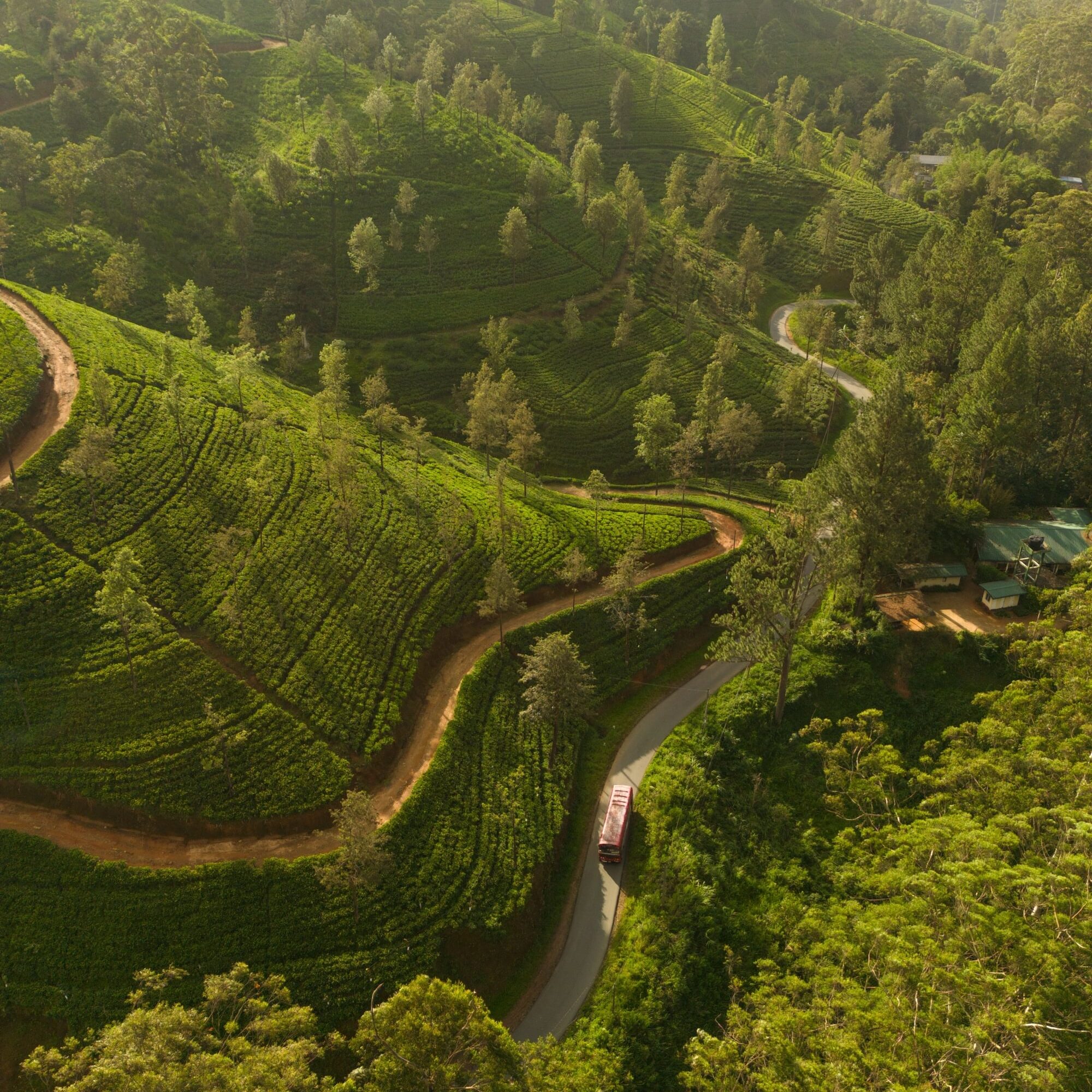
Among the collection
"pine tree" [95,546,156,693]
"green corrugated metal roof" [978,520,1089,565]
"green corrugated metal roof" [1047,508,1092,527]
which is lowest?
"pine tree" [95,546,156,693]

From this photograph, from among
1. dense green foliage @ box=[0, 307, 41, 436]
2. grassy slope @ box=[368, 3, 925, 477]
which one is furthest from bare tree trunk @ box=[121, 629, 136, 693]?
grassy slope @ box=[368, 3, 925, 477]

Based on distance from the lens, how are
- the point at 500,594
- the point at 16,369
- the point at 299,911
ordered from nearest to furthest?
the point at 299,911 → the point at 500,594 → the point at 16,369

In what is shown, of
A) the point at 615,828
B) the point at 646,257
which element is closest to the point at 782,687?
the point at 615,828

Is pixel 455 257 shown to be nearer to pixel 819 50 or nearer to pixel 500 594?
pixel 500 594

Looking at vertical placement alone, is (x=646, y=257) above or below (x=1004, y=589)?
above

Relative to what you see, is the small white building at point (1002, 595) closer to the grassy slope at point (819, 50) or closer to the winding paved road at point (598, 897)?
the winding paved road at point (598, 897)

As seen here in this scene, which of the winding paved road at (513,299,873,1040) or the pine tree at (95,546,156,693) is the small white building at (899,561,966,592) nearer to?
the winding paved road at (513,299,873,1040)
